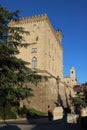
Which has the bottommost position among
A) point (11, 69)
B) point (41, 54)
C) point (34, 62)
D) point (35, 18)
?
point (11, 69)

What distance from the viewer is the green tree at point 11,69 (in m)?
12.0

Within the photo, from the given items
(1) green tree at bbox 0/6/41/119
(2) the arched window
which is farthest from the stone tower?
(1) green tree at bbox 0/6/41/119

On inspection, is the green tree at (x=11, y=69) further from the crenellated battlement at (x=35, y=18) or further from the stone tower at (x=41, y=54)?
the crenellated battlement at (x=35, y=18)

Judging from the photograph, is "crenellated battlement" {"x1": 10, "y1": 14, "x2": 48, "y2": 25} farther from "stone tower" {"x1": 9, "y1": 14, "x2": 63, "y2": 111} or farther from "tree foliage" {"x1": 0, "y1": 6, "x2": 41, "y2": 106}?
"tree foliage" {"x1": 0, "y1": 6, "x2": 41, "y2": 106}

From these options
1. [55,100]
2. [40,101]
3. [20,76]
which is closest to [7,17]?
[20,76]

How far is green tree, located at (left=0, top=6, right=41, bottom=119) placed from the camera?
12.0 meters

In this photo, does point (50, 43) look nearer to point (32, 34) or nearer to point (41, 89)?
point (32, 34)

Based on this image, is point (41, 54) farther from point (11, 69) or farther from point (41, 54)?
point (11, 69)

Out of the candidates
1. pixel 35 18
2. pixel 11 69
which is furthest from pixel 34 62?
pixel 11 69

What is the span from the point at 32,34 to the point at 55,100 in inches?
678

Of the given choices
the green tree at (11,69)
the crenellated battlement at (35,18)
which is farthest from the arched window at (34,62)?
the green tree at (11,69)

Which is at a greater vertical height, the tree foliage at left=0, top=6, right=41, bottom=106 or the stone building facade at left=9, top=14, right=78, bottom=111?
the stone building facade at left=9, top=14, right=78, bottom=111

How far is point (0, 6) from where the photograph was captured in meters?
12.8

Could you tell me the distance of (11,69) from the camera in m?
12.5
